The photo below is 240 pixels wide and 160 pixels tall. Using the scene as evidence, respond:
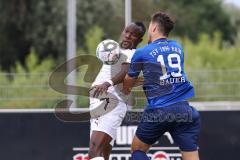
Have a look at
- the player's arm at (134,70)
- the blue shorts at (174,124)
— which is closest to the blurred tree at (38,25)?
the player's arm at (134,70)

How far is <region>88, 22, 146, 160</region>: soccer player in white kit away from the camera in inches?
329

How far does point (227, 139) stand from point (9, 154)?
2.94 m

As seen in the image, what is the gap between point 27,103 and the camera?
995cm

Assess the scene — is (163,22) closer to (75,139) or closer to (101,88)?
(101,88)

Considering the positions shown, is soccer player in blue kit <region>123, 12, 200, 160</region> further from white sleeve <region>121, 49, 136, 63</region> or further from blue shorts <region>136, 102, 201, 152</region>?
white sleeve <region>121, 49, 136, 63</region>

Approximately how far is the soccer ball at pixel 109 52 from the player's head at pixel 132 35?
0.10 m

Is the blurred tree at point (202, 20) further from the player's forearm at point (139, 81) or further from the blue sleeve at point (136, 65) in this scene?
the blue sleeve at point (136, 65)

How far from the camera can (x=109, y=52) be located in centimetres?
861

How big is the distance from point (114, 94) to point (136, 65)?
1069 mm

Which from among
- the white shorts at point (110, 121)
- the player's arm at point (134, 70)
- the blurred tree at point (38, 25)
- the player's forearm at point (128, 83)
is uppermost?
the blurred tree at point (38, 25)

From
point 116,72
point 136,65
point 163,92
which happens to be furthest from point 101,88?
point 163,92

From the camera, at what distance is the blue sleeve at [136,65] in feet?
24.8

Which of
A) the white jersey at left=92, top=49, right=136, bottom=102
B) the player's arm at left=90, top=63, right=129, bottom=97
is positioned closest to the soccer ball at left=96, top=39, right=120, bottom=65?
the white jersey at left=92, top=49, right=136, bottom=102

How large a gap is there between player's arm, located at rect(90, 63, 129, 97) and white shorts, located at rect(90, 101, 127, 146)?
32 cm
